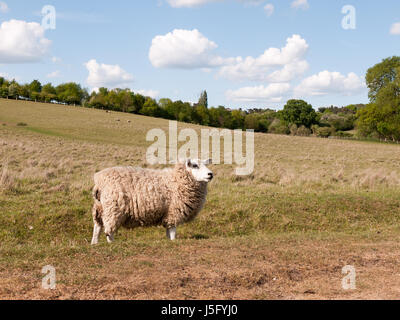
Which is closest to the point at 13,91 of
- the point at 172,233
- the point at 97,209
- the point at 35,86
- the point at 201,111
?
the point at 35,86

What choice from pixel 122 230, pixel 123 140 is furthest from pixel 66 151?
pixel 122 230

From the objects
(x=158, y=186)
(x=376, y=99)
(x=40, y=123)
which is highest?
(x=376, y=99)

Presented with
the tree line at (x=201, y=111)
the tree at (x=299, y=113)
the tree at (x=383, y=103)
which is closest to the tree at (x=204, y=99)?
the tree line at (x=201, y=111)

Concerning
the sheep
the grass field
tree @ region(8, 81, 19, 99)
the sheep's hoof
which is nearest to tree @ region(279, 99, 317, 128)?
tree @ region(8, 81, 19, 99)

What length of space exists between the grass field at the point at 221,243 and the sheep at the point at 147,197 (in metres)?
0.85

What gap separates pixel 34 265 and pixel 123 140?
4504cm

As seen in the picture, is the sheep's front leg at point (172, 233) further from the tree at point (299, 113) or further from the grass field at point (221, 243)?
the tree at point (299, 113)

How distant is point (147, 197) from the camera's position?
10719mm

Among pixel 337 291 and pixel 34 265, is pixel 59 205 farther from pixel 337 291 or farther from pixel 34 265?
pixel 337 291

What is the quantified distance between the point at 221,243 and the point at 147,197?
2.49m

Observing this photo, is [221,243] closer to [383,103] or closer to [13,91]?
[383,103]

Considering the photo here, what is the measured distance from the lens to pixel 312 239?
1020 cm

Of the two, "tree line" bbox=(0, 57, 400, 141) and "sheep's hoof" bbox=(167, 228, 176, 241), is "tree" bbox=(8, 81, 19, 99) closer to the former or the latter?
"tree line" bbox=(0, 57, 400, 141)

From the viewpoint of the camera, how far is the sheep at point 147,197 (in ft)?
34.6
